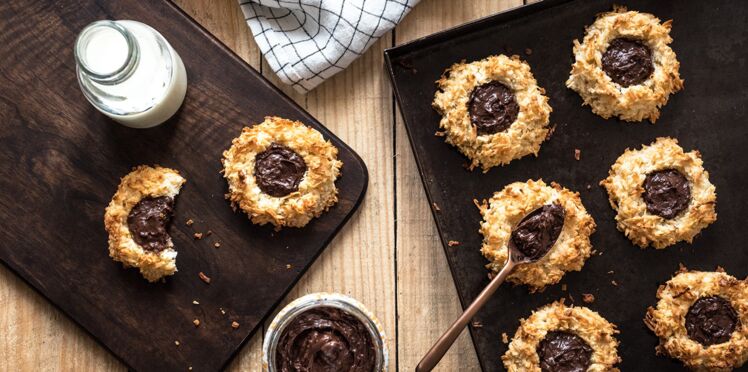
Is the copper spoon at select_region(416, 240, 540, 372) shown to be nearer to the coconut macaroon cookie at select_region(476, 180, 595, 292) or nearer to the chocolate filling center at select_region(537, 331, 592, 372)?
the coconut macaroon cookie at select_region(476, 180, 595, 292)

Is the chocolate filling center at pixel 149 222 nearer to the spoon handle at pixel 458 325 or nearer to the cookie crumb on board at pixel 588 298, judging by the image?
the spoon handle at pixel 458 325

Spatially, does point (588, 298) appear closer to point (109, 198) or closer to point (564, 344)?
point (564, 344)

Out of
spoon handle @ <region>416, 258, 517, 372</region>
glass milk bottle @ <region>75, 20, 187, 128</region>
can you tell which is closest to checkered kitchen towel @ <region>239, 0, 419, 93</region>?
glass milk bottle @ <region>75, 20, 187, 128</region>

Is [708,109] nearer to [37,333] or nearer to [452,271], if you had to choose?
[452,271]

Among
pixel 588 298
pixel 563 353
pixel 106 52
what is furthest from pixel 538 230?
pixel 106 52

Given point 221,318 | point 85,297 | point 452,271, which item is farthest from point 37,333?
point 452,271

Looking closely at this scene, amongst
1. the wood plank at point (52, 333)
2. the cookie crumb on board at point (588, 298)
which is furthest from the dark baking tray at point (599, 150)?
the wood plank at point (52, 333)
